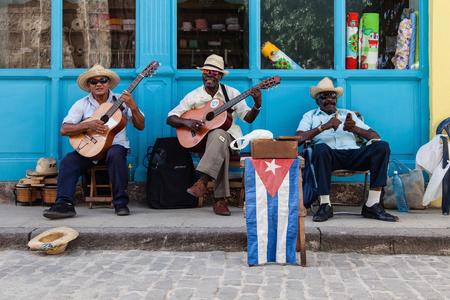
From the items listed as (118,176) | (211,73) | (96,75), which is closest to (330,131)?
(211,73)

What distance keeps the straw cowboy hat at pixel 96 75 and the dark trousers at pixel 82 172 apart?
2.50 feet

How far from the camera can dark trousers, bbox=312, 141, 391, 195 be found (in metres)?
4.80

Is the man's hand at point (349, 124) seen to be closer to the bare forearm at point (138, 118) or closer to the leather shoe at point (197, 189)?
the leather shoe at point (197, 189)

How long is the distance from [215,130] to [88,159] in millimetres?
1234

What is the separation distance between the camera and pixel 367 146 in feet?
16.1

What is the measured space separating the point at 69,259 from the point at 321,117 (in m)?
2.76

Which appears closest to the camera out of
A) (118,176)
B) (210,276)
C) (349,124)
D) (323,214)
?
(210,276)

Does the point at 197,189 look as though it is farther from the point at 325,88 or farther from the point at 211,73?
the point at 325,88

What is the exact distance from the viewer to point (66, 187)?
495 centimetres

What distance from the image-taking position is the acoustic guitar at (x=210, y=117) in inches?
202

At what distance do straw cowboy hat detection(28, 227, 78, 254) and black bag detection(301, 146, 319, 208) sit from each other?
81.2 inches

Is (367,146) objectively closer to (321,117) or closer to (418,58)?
(321,117)

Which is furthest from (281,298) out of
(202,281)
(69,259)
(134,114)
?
(134,114)

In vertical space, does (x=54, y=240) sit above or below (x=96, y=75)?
below
